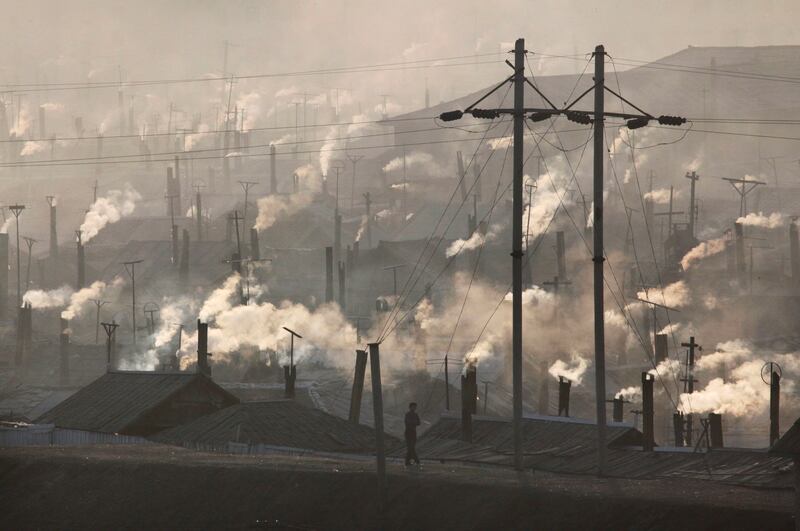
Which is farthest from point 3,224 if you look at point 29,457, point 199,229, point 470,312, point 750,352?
point 29,457

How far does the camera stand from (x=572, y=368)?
2990 inches

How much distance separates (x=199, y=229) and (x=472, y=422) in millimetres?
71677

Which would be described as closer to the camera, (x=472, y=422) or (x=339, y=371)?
(x=472, y=422)

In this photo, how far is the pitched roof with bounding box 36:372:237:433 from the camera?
50.7 metres

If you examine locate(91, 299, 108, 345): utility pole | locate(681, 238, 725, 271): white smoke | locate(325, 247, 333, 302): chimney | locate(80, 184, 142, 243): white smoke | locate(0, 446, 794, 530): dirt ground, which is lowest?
locate(0, 446, 794, 530): dirt ground

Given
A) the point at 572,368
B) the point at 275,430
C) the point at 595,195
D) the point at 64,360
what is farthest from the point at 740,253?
the point at 595,195

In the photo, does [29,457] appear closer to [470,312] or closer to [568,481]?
[568,481]

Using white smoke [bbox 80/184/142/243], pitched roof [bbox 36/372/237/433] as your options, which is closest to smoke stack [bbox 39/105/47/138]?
white smoke [bbox 80/184/142/243]

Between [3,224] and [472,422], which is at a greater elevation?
[3,224]

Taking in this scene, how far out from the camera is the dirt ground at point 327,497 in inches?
1045

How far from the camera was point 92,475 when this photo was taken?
37.4 metres

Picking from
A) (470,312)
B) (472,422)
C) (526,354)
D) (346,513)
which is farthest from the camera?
(470,312)

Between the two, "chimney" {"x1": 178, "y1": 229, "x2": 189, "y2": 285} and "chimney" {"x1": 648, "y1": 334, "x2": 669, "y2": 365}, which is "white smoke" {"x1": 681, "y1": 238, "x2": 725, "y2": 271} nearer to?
"chimney" {"x1": 648, "y1": 334, "x2": 669, "y2": 365}

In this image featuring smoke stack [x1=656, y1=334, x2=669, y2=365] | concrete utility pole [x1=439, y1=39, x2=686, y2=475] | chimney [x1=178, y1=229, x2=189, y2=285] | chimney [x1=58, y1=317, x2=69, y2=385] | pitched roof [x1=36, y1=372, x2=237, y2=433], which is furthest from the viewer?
chimney [x1=178, y1=229, x2=189, y2=285]
